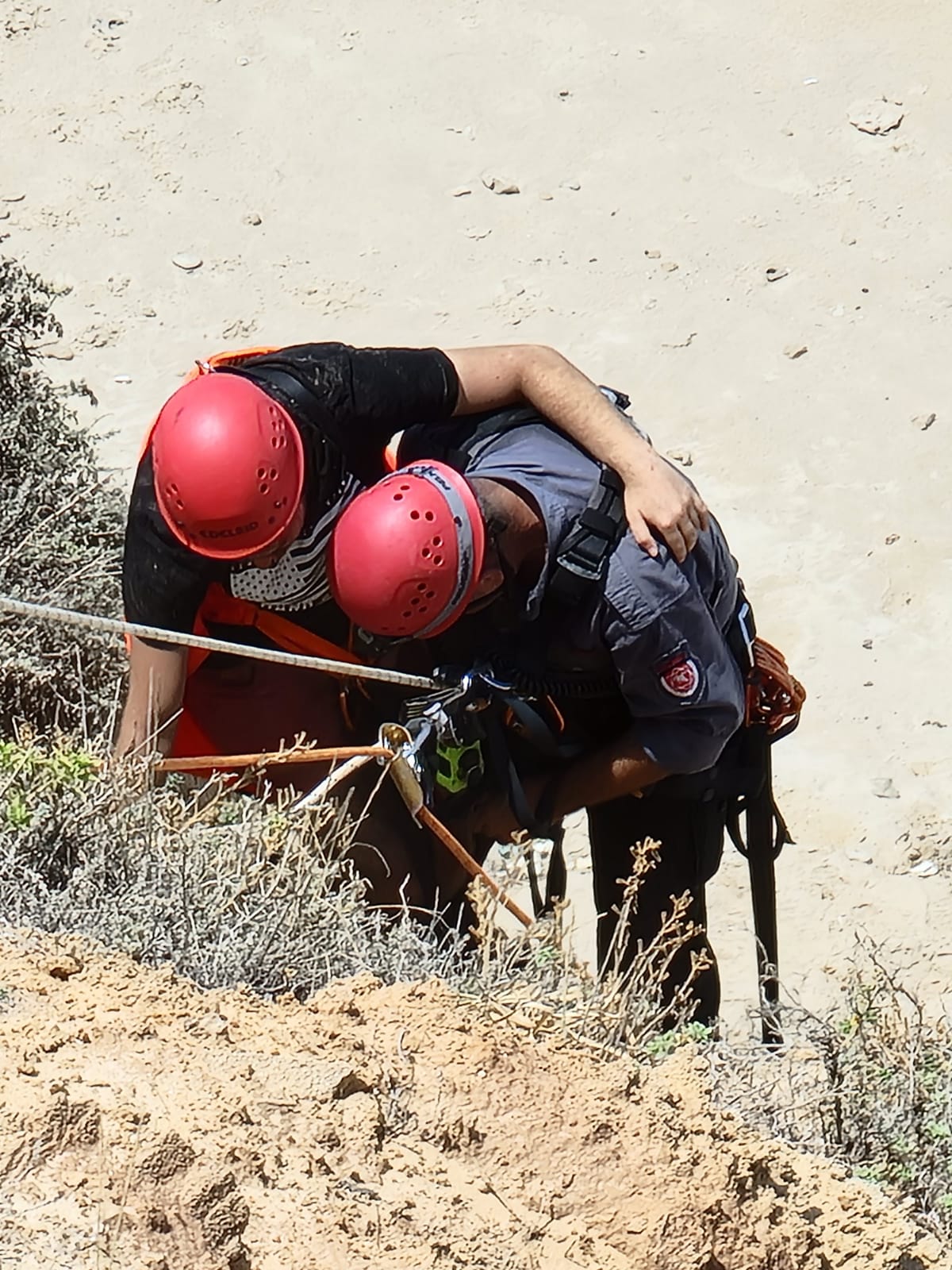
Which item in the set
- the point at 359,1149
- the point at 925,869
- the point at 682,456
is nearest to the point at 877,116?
the point at 682,456

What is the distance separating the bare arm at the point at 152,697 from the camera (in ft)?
10.2

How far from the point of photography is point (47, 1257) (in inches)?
69.1

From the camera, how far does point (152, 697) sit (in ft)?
10.3

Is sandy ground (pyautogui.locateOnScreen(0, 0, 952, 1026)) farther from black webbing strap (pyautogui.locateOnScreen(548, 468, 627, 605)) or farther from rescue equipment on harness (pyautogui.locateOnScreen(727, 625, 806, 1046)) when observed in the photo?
black webbing strap (pyautogui.locateOnScreen(548, 468, 627, 605))

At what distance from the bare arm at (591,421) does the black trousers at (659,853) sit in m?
0.80

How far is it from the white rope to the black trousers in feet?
2.37

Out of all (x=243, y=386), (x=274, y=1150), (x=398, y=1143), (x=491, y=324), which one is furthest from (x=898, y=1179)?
(x=491, y=324)

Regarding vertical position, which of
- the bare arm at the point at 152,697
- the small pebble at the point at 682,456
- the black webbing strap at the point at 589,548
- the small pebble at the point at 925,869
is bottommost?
the small pebble at the point at 925,869

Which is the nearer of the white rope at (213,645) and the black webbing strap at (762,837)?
the white rope at (213,645)

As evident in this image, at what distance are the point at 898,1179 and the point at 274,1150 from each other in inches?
50.4

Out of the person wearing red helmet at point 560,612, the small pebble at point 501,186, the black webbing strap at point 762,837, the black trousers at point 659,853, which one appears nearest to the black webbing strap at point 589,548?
the person wearing red helmet at point 560,612

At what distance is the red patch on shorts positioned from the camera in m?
3.16

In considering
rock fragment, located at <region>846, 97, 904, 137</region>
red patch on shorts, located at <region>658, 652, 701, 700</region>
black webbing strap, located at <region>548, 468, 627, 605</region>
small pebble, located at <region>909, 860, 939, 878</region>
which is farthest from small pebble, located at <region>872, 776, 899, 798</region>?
rock fragment, located at <region>846, 97, 904, 137</region>

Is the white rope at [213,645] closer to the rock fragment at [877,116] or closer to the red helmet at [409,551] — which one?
the red helmet at [409,551]
